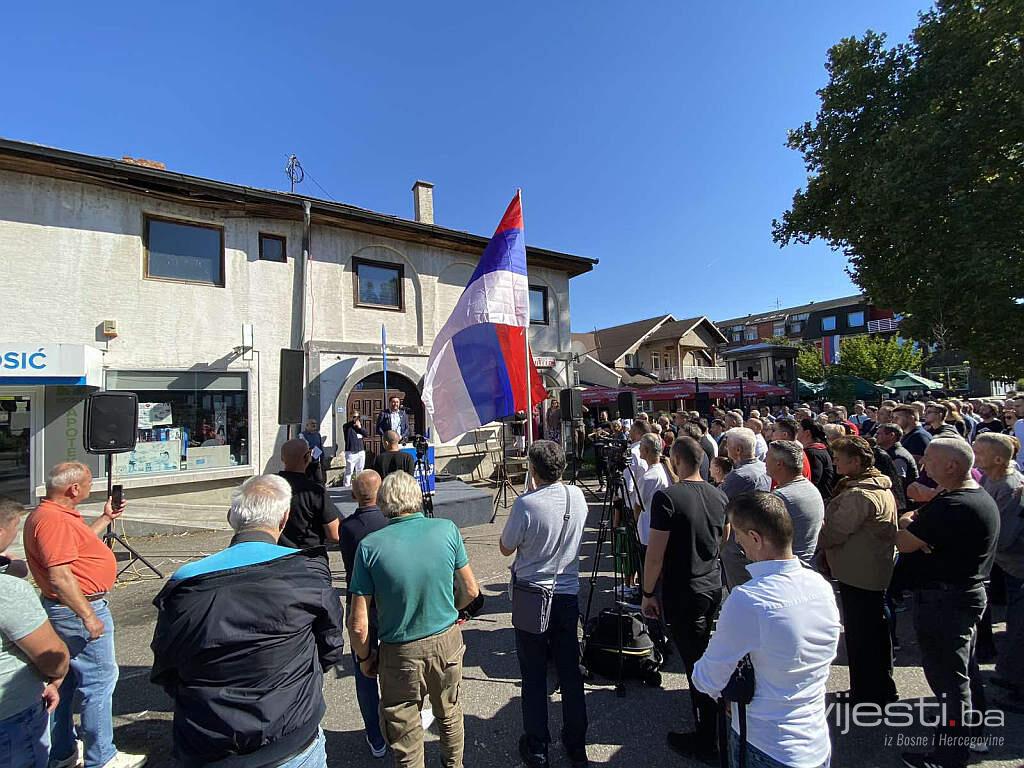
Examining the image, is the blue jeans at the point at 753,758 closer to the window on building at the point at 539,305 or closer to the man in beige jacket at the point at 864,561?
the man in beige jacket at the point at 864,561

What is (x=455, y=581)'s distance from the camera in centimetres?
266

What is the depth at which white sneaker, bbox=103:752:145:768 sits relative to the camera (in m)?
2.85

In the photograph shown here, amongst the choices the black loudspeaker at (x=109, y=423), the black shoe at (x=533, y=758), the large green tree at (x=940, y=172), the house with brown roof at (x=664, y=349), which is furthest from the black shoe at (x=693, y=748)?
the house with brown roof at (x=664, y=349)

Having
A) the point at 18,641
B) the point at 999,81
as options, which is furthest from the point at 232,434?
the point at 999,81

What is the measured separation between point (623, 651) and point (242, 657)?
9.47 ft

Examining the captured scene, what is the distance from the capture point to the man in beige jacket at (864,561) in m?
3.04

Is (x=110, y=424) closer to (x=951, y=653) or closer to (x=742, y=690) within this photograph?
(x=742, y=690)

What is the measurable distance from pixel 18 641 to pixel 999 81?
19.8m

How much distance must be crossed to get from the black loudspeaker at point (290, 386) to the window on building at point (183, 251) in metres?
3.69

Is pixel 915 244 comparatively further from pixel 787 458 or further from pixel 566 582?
pixel 566 582

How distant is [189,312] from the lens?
1012cm

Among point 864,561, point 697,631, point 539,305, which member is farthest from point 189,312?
point 864,561

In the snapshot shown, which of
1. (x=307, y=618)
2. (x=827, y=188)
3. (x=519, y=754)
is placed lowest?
(x=519, y=754)

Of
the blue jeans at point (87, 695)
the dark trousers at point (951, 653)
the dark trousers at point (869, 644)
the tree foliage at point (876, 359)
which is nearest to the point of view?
the dark trousers at point (951, 653)
